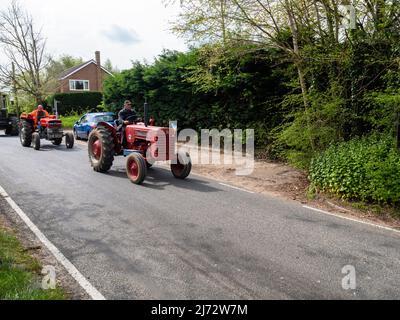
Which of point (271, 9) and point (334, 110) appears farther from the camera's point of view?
point (271, 9)

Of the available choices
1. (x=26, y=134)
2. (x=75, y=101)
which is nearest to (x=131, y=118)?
(x=26, y=134)

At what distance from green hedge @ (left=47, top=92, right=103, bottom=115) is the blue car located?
18034 mm

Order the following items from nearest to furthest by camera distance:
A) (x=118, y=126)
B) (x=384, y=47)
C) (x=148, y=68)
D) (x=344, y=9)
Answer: (x=384, y=47)
(x=344, y=9)
(x=118, y=126)
(x=148, y=68)

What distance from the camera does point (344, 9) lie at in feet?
29.3

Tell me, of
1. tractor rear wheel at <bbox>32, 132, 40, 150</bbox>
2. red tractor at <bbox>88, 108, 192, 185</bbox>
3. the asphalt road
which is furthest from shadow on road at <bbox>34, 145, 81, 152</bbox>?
the asphalt road

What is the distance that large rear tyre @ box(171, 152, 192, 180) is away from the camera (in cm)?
948

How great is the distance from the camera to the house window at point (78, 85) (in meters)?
47.0

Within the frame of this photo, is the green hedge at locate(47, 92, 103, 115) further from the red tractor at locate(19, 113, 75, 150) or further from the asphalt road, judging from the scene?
the asphalt road

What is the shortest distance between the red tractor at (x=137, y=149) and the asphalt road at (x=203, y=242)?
1.91 ft

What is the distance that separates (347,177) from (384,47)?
3.29 meters

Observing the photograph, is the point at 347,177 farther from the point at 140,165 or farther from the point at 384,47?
the point at 140,165
